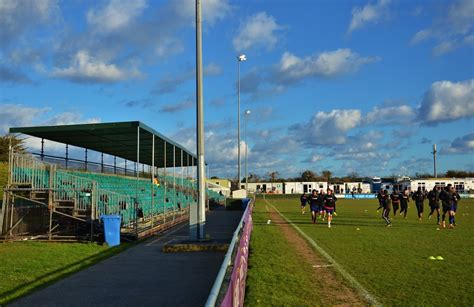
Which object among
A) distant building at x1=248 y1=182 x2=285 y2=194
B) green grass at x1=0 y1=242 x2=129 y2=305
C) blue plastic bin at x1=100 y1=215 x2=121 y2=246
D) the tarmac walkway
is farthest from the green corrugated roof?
distant building at x1=248 y1=182 x2=285 y2=194

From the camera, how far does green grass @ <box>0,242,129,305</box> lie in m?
8.88

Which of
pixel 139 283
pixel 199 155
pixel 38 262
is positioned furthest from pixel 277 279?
pixel 38 262

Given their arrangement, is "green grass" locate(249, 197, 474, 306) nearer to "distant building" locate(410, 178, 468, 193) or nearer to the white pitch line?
the white pitch line

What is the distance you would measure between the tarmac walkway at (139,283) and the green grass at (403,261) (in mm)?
1140

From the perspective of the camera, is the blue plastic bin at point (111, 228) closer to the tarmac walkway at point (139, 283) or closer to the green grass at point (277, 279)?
the tarmac walkway at point (139, 283)

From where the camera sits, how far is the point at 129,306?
730cm

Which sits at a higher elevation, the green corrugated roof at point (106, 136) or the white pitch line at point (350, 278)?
the green corrugated roof at point (106, 136)

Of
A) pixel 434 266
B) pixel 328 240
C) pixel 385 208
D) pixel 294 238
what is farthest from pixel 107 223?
pixel 385 208

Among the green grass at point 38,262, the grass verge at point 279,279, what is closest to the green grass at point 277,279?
the grass verge at point 279,279

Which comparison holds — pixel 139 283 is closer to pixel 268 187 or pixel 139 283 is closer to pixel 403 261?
pixel 403 261

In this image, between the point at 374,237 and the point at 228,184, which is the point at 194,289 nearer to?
the point at 374,237

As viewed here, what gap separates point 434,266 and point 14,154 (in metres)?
14.2

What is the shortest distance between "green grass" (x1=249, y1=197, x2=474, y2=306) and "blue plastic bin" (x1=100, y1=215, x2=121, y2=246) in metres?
4.68

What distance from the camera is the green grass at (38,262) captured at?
8875 mm
